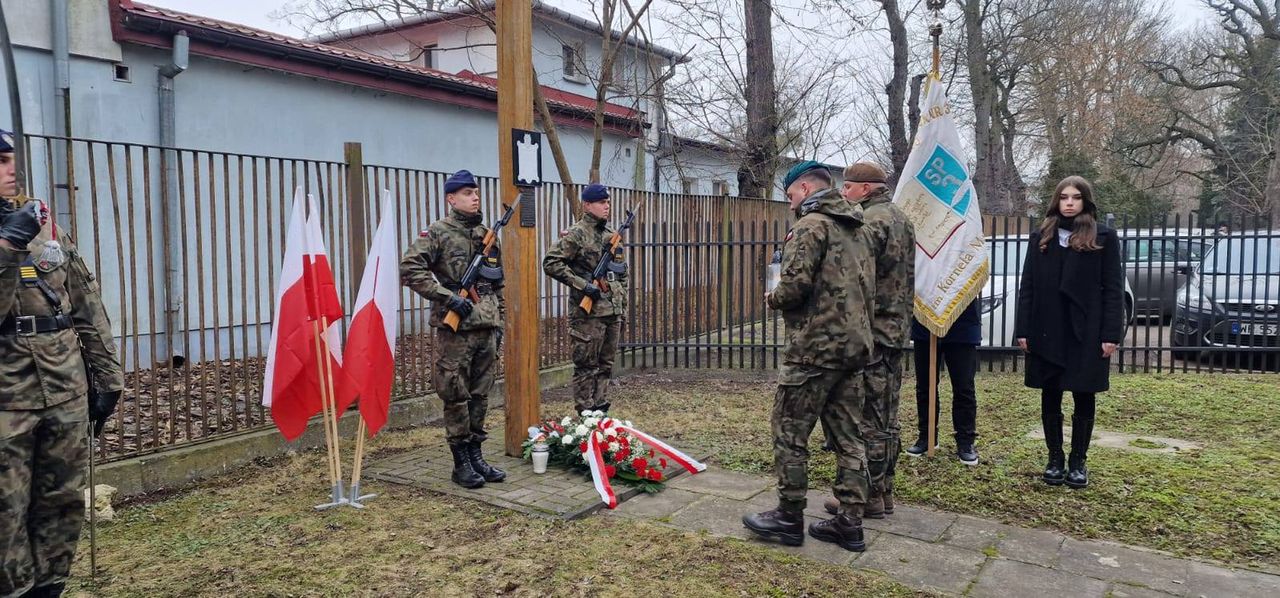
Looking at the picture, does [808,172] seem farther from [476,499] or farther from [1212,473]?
[1212,473]

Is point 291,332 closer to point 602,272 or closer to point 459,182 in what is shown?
point 459,182

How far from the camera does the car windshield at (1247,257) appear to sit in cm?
879

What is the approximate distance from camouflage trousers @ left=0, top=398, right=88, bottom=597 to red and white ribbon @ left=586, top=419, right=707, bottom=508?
255 cm

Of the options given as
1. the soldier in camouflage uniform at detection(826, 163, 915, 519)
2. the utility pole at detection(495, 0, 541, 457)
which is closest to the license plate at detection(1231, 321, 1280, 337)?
the soldier in camouflage uniform at detection(826, 163, 915, 519)

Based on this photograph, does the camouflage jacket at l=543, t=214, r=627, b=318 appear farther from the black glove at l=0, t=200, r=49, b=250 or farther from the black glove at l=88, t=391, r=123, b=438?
the black glove at l=0, t=200, r=49, b=250

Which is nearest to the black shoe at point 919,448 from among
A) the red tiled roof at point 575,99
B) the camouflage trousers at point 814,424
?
the camouflage trousers at point 814,424

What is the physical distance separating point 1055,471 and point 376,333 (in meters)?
4.22

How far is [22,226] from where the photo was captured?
2.77 metres

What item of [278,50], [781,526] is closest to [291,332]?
[781,526]

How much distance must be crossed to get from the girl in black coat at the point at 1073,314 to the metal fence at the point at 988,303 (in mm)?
4046

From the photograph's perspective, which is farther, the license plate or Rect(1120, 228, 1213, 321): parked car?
the license plate

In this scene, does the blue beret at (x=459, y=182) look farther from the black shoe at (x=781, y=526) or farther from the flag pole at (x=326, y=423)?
the black shoe at (x=781, y=526)

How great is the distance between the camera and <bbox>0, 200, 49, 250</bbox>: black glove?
2736mm

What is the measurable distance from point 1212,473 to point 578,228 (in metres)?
4.59
